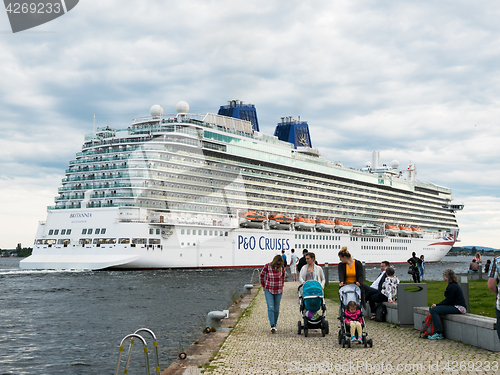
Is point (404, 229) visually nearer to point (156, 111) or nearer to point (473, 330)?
point (156, 111)

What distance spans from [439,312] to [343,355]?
268 centimetres

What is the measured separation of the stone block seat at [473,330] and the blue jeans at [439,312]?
109 millimetres

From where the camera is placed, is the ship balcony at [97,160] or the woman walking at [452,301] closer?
the woman walking at [452,301]

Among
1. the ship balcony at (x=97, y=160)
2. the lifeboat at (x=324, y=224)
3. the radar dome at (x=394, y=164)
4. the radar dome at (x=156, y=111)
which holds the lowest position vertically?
the lifeboat at (x=324, y=224)

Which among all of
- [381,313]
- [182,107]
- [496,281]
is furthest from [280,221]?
[496,281]

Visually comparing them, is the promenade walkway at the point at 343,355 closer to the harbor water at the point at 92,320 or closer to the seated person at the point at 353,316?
the seated person at the point at 353,316

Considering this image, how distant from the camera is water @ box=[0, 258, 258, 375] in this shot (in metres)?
11.8

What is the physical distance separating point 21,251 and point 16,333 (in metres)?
198

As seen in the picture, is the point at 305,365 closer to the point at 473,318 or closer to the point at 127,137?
the point at 473,318

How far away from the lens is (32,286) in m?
32.2

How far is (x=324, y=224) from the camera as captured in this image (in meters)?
73.1

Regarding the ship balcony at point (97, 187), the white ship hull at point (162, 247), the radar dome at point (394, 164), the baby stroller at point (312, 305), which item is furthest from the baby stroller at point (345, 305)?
the radar dome at point (394, 164)

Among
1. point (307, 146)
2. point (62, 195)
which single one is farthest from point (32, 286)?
point (307, 146)

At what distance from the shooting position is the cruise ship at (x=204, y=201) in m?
47.1
